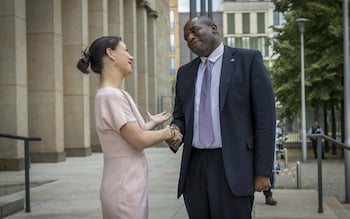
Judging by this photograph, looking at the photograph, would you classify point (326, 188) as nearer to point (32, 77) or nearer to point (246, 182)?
point (32, 77)

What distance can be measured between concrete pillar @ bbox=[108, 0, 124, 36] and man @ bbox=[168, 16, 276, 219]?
25.3m

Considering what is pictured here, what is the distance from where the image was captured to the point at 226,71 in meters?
4.11

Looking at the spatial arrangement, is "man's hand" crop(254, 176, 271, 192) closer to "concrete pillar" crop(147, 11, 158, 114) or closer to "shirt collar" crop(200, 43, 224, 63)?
"shirt collar" crop(200, 43, 224, 63)

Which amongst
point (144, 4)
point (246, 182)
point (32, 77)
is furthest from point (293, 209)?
point (144, 4)

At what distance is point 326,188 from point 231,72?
Answer: 13.5 meters

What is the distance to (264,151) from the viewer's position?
156 inches

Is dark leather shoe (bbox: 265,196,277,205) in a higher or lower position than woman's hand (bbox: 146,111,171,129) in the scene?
lower

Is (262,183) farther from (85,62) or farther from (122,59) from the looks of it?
(85,62)

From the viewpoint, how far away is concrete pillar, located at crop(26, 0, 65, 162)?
20344mm

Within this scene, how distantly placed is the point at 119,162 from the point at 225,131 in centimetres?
74

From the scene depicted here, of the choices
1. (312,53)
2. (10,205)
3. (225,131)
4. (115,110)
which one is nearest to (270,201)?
(10,205)

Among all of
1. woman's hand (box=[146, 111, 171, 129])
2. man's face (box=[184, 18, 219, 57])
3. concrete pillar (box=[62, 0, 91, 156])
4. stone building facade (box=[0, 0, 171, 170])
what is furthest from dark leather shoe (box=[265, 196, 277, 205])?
concrete pillar (box=[62, 0, 91, 156])

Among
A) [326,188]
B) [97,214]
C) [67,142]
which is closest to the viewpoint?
[97,214]

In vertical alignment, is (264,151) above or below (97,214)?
above
